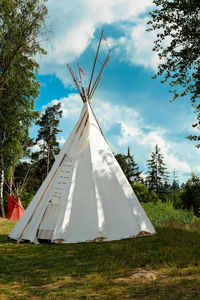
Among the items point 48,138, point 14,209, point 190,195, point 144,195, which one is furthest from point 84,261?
point 48,138

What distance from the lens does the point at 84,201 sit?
6387mm

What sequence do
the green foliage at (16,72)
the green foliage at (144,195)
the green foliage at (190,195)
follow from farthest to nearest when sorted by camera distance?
the green foliage at (190,195), the green foliage at (144,195), the green foliage at (16,72)

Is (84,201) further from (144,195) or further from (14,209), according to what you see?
(144,195)

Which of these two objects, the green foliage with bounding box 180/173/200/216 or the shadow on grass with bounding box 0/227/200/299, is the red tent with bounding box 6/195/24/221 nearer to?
the shadow on grass with bounding box 0/227/200/299

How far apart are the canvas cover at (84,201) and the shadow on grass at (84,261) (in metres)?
0.31

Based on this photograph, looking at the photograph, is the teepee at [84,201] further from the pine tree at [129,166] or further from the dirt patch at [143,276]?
the pine tree at [129,166]

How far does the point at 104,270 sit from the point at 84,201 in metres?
2.49

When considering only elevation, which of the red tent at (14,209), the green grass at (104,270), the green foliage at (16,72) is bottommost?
the green grass at (104,270)

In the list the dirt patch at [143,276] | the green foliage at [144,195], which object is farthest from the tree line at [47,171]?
the dirt patch at [143,276]

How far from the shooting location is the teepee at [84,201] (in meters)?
6.09

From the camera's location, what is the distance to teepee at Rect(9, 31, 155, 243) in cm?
609

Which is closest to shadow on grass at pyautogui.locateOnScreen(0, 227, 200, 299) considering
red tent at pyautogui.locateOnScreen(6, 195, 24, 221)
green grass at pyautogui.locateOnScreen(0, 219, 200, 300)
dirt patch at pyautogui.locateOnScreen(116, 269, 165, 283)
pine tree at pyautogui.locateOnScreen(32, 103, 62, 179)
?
green grass at pyautogui.locateOnScreen(0, 219, 200, 300)

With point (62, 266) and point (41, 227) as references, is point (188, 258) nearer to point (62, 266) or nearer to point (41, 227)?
point (62, 266)

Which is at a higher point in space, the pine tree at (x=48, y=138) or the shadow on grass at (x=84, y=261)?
the pine tree at (x=48, y=138)
